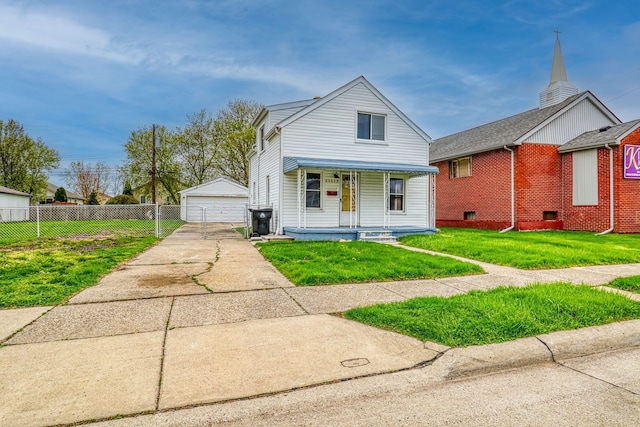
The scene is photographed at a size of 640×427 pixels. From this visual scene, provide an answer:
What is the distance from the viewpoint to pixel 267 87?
103ft

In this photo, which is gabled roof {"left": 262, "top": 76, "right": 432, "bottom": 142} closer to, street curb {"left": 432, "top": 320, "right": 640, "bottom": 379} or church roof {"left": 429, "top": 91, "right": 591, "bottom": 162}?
church roof {"left": 429, "top": 91, "right": 591, "bottom": 162}

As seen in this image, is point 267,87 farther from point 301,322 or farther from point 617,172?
point 301,322

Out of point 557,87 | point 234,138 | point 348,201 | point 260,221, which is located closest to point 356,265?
point 260,221

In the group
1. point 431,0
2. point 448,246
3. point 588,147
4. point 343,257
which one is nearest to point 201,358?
point 343,257

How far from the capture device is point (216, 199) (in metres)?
29.4

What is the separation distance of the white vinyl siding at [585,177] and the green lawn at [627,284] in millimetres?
11446

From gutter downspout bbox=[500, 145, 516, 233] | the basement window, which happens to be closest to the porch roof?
gutter downspout bbox=[500, 145, 516, 233]

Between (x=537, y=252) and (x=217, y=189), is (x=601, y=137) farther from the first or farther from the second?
(x=217, y=189)

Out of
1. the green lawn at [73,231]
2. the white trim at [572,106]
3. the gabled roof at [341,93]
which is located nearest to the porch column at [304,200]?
the gabled roof at [341,93]

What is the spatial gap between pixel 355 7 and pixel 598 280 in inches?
483

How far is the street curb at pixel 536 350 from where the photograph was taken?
3.26m

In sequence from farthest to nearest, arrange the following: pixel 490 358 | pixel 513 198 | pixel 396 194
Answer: pixel 513 198, pixel 396 194, pixel 490 358

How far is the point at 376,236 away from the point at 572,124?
1187 cm

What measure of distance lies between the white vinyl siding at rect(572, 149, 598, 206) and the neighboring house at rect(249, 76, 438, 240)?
22.3ft
